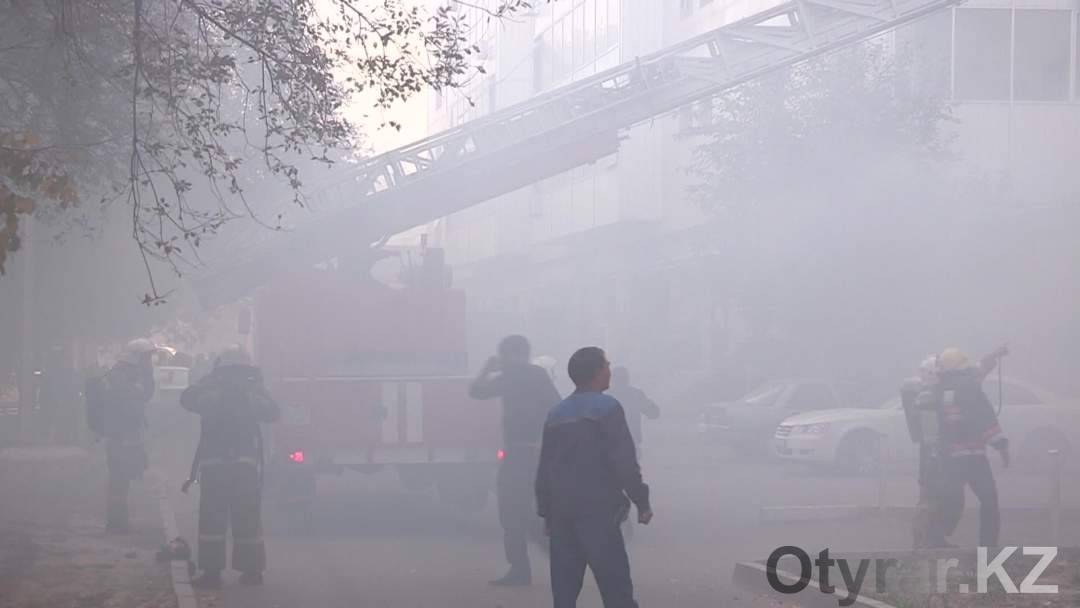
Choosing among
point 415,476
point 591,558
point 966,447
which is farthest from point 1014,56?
point 591,558

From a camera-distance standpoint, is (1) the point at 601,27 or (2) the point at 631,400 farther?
(1) the point at 601,27

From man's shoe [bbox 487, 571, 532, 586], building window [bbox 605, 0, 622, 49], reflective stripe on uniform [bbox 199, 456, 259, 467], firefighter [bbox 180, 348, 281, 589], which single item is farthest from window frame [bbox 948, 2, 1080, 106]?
reflective stripe on uniform [bbox 199, 456, 259, 467]

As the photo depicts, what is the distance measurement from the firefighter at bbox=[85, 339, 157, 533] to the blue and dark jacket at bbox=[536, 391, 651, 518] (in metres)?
7.73

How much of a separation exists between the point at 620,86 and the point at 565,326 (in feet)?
98.7

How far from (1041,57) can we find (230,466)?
28946 mm

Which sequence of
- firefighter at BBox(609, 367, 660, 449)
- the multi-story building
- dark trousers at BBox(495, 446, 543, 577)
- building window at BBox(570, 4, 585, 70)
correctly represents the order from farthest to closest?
building window at BBox(570, 4, 585, 70)
the multi-story building
firefighter at BBox(609, 367, 660, 449)
dark trousers at BBox(495, 446, 543, 577)

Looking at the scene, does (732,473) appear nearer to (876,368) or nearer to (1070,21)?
(876,368)

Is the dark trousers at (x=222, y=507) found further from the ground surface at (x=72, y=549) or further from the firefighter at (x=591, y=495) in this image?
the firefighter at (x=591, y=495)

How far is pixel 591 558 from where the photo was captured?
706 cm

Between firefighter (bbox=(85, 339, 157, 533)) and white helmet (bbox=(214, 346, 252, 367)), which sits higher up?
white helmet (bbox=(214, 346, 252, 367))

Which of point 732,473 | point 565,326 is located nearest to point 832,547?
point 732,473

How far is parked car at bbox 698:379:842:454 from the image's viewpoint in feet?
83.6

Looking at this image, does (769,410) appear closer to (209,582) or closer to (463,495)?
(463,495)

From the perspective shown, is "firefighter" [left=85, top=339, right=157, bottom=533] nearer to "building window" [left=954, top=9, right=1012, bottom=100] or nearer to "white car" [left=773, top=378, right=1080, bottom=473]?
"white car" [left=773, top=378, right=1080, bottom=473]
